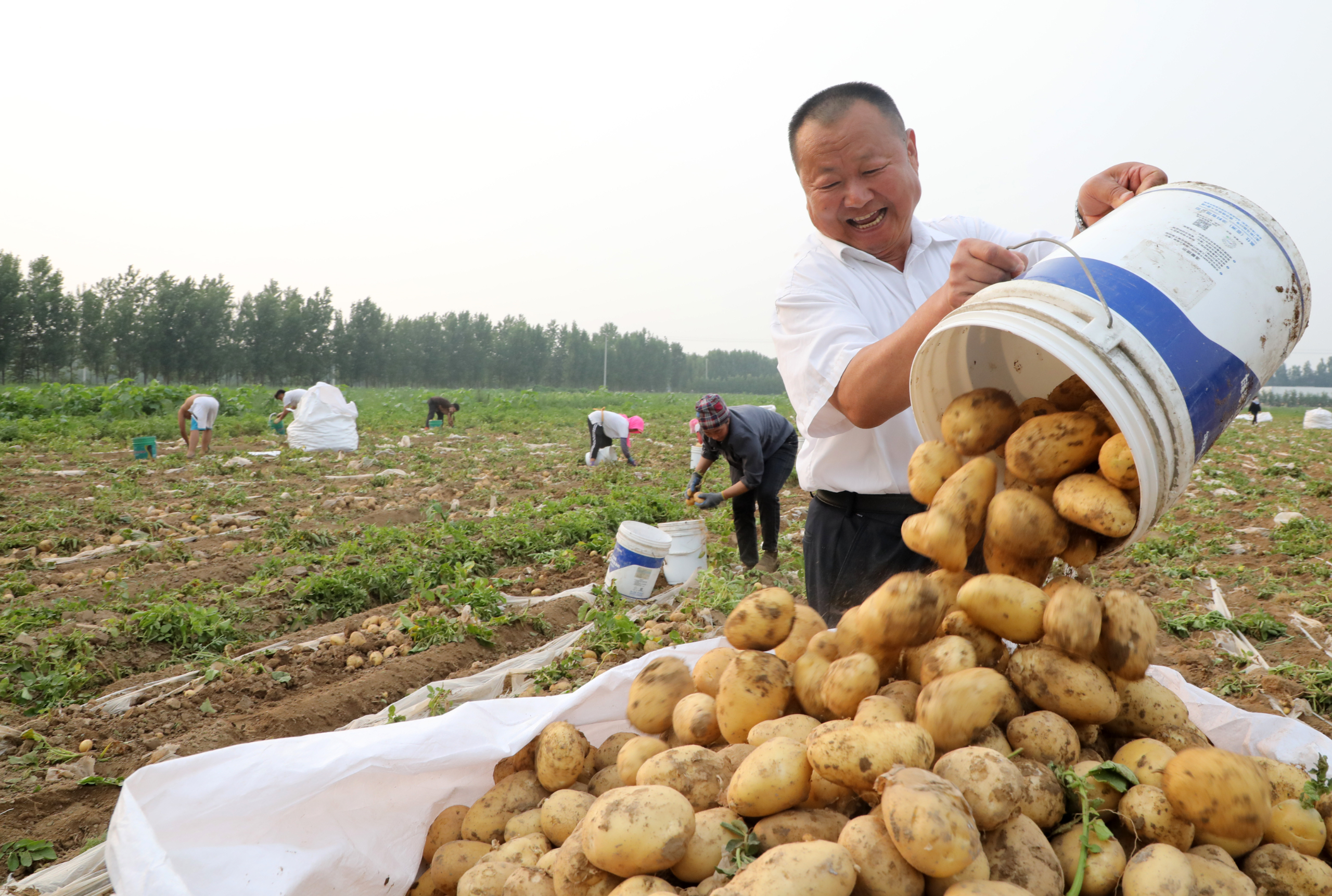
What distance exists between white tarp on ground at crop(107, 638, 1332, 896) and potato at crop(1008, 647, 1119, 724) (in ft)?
2.22

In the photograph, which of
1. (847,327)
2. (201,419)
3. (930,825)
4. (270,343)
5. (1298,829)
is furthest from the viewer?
(270,343)

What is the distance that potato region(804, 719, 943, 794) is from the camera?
131 cm

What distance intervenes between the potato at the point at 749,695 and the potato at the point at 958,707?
15.0 inches

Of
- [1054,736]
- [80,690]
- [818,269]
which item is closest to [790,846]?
[1054,736]

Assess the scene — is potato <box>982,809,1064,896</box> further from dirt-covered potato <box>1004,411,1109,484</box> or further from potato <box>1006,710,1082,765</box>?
dirt-covered potato <box>1004,411,1109,484</box>

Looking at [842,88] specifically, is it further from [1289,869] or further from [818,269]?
[1289,869]

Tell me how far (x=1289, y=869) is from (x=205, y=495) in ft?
32.9

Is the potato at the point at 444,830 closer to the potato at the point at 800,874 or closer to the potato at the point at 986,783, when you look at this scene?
the potato at the point at 800,874

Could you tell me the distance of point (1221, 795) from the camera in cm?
Answer: 126

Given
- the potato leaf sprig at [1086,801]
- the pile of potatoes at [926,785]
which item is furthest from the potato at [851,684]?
the potato leaf sprig at [1086,801]

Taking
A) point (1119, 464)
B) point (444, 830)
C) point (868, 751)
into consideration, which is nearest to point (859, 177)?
point (1119, 464)

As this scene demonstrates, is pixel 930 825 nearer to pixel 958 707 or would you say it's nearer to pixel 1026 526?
pixel 958 707

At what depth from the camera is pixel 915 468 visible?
1806mm

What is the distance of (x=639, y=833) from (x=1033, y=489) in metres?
1.13
